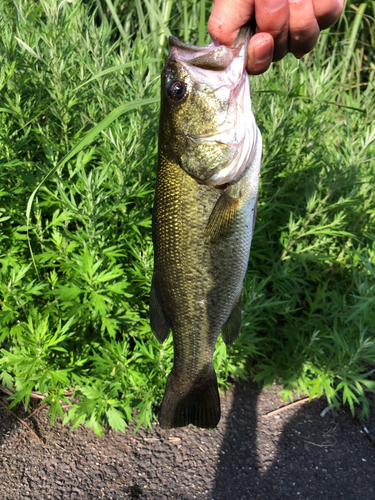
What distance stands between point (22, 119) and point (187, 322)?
163 centimetres

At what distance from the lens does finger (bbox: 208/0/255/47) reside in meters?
1.40

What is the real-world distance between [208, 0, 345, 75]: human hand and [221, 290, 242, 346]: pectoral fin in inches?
38.1

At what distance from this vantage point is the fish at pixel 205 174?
1.46m

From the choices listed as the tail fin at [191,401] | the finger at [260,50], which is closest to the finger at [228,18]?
the finger at [260,50]

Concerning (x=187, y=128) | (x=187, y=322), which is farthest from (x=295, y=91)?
(x=187, y=322)

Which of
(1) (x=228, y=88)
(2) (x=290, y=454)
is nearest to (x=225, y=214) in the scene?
(1) (x=228, y=88)

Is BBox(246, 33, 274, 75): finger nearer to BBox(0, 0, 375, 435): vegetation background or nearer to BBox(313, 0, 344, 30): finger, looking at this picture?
BBox(313, 0, 344, 30): finger

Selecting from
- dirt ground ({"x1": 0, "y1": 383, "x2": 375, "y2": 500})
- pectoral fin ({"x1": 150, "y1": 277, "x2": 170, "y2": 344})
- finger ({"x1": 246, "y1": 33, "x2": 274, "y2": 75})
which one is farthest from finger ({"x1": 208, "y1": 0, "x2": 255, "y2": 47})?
dirt ground ({"x1": 0, "y1": 383, "x2": 375, "y2": 500})

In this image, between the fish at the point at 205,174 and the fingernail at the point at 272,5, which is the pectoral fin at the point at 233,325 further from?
the fingernail at the point at 272,5

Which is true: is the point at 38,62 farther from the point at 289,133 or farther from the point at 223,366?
the point at 223,366

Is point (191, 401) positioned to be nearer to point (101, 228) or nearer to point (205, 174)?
point (205, 174)

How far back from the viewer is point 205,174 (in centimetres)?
150

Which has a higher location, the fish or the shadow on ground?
the fish

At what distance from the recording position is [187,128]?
1.51 m
